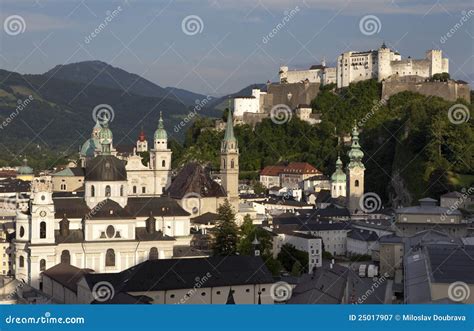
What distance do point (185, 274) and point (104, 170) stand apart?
29.9 feet

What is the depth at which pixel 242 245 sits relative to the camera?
35094mm

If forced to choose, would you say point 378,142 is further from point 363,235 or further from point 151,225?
point 151,225

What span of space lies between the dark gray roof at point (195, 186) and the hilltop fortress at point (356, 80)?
918 inches

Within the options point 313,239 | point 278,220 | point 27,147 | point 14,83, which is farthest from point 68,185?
point 14,83

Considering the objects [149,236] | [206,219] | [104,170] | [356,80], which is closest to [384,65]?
[356,80]

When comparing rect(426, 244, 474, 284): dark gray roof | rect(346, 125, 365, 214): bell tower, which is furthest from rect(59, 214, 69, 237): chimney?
rect(346, 125, 365, 214): bell tower

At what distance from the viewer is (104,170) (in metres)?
34.4

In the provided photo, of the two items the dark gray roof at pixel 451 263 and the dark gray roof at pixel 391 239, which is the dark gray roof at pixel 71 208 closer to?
the dark gray roof at pixel 391 239

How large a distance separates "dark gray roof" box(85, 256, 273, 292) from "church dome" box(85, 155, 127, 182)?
7952mm

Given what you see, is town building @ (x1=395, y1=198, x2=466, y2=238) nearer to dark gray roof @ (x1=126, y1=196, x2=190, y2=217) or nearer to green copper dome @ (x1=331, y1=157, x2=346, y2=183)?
dark gray roof @ (x1=126, y1=196, x2=190, y2=217)

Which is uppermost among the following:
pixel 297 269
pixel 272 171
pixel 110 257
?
pixel 272 171

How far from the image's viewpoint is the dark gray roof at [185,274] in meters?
25.5

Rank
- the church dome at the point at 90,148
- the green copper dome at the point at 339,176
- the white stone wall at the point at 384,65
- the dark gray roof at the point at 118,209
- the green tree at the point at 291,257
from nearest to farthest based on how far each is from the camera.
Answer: the dark gray roof at the point at 118,209
the green tree at the point at 291,257
the green copper dome at the point at 339,176
the church dome at the point at 90,148
the white stone wall at the point at 384,65

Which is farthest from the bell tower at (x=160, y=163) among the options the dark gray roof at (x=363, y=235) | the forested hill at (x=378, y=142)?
the forested hill at (x=378, y=142)
